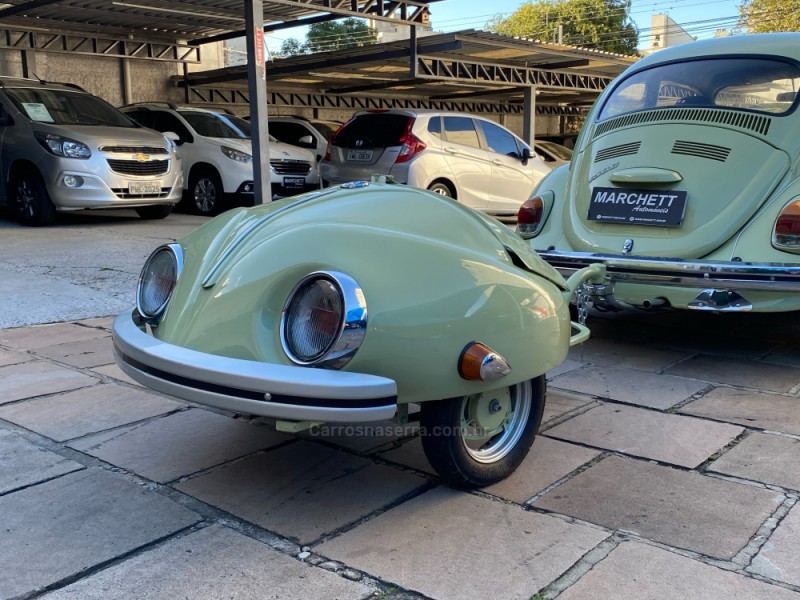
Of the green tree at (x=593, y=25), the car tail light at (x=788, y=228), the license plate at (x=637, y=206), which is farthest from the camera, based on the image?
the green tree at (x=593, y=25)

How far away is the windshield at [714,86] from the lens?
487cm

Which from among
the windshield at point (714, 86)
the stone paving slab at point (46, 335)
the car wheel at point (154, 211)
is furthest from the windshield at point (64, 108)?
the windshield at point (714, 86)

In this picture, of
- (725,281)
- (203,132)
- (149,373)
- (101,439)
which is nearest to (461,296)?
(149,373)

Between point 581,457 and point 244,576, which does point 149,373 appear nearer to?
point 244,576

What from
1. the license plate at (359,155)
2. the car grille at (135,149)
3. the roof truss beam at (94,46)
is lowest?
the license plate at (359,155)

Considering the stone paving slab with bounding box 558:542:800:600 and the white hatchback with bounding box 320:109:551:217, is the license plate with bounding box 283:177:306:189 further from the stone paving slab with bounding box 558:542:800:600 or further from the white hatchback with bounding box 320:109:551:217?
the stone paving slab with bounding box 558:542:800:600

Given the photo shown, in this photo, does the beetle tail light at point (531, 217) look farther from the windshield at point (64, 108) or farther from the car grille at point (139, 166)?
the windshield at point (64, 108)

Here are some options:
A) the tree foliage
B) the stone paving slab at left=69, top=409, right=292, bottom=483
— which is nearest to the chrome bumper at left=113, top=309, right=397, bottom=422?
the stone paving slab at left=69, top=409, right=292, bottom=483

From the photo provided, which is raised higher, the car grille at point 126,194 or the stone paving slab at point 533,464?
the car grille at point 126,194

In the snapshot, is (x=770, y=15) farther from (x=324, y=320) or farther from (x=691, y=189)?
(x=324, y=320)

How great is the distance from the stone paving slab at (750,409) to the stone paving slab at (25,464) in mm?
2870

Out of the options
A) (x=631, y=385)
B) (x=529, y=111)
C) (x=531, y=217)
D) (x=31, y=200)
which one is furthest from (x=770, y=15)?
(x=631, y=385)

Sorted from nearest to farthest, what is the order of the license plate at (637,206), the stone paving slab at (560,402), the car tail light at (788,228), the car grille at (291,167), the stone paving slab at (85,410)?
the stone paving slab at (85,410)
the stone paving slab at (560,402)
the car tail light at (788,228)
the license plate at (637,206)
the car grille at (291,167)

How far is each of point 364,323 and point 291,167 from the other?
10.5 meters
